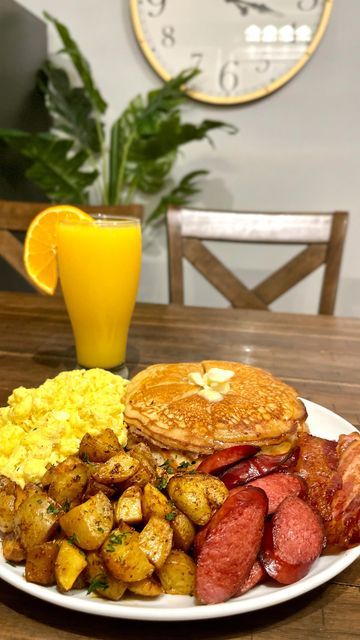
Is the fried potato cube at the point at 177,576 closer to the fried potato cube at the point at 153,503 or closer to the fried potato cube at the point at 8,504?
the fried potato cube at the point at 153,503

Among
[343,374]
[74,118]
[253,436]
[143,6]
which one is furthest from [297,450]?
[143,6]

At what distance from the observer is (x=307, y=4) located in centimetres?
375

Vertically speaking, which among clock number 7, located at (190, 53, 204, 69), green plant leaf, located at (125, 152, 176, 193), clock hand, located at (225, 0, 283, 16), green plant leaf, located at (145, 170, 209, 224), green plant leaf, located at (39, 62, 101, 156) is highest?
clock hand, located at (225, 0, 283, 16)

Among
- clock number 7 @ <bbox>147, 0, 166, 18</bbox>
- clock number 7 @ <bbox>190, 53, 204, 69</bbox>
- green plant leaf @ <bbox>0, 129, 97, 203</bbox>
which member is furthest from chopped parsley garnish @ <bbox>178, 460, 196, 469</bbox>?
clock number 7 @ <bbox>147, 0, 166, 18</bbox>

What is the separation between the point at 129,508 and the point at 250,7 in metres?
3.99

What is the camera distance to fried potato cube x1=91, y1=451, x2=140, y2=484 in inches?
29.7

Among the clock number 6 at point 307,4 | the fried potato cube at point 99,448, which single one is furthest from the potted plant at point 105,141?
the fried potato cube at point 99,448

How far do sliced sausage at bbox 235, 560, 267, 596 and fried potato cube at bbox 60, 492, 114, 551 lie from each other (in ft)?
0.58

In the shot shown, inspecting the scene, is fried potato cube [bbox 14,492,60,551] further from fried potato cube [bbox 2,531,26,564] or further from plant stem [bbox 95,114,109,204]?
plant stem [bbox 95,114,109,204]

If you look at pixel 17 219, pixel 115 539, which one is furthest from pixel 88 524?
pixel 17 219

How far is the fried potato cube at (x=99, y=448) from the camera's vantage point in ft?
2.71

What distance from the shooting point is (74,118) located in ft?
13.0

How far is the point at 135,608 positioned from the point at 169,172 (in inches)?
157

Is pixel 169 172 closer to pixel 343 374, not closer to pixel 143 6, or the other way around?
pixel 143 6
